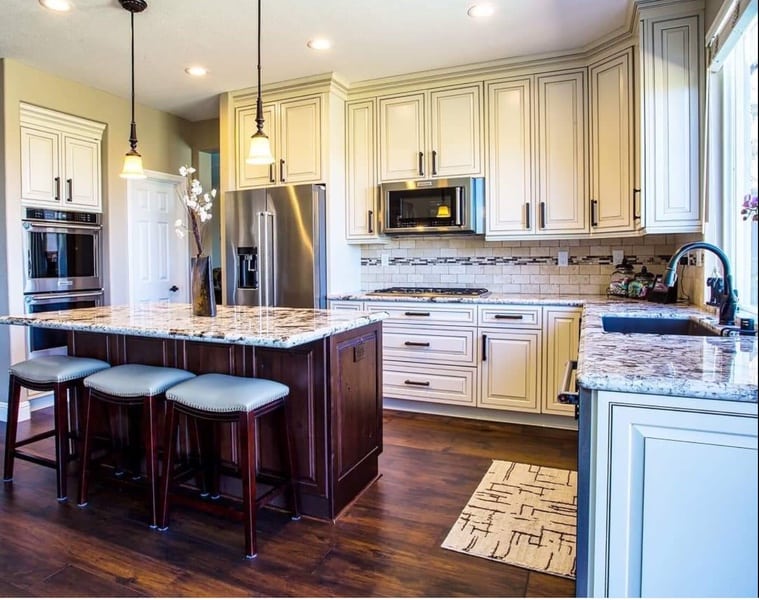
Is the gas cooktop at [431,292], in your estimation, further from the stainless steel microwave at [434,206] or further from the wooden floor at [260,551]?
the wooden floor at [260,551]

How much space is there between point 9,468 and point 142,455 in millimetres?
682

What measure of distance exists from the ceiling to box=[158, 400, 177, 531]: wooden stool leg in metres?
2.26

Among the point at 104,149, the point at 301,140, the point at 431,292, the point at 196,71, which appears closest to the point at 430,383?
the point at 431,292

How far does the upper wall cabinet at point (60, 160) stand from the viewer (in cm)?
382

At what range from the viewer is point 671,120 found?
288cm

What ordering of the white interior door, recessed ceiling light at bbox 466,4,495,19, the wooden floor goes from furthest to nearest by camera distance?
1. the white interior door
2. recessed ceiling light at bbox 466,4,495,19
3. the wooden floor

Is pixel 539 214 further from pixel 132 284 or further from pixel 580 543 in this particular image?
pixel 132 284

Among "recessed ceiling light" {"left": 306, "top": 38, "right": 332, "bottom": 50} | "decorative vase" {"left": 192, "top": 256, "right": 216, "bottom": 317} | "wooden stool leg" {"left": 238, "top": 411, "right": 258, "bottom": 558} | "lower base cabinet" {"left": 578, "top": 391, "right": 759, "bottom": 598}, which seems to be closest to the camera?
"lower base cabinet" {"left": 578, "top": 391, "right": 759, "bottom": 598}

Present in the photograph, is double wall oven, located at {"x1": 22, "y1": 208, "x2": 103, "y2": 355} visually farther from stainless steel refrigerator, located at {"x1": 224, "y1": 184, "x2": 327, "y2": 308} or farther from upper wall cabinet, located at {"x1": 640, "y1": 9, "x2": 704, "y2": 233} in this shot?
upper wall cabinet, located at {"x1": 640, "y1": 9, "x2": 704, "y2": 233}

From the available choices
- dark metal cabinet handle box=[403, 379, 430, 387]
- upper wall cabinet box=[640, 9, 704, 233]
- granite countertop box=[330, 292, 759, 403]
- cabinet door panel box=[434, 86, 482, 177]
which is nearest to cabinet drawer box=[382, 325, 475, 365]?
dark metal cabinet handle box=[403, 379, 430, 387]

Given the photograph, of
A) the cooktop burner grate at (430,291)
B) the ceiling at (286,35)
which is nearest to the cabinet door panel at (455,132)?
the ceiling at (286,35)

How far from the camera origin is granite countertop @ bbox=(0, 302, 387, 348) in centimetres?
196

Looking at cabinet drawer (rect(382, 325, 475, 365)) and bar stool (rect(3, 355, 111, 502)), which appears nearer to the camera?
bar stool (rect(3, 355, 111, 502))

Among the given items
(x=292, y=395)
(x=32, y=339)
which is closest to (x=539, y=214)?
(x=292, y=395)
